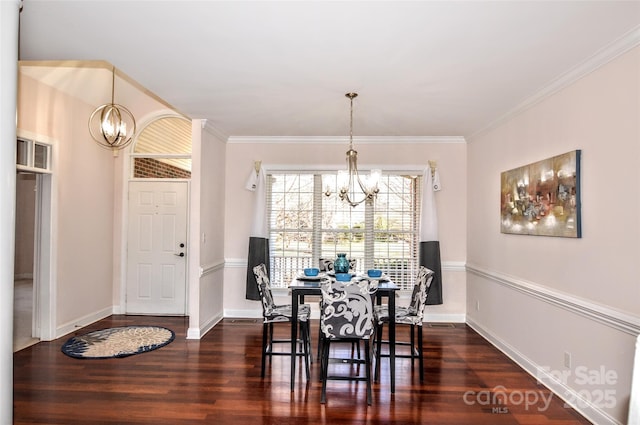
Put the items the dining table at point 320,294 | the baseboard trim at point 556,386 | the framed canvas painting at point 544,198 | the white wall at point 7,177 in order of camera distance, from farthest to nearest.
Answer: the dining table at point 320,294 < the framed canvas painting at point 544,198 < the baseboard trim at point 556,386 < the white wall at point 7,177

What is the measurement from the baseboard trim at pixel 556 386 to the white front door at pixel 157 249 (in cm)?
419

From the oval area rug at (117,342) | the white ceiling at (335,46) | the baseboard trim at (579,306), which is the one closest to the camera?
the white ceiling at (335,46)

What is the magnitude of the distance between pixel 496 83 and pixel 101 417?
4.06 meters

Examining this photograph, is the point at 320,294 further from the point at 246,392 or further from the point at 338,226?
the point at 338,226

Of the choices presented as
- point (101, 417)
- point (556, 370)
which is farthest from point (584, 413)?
point (101, 417)

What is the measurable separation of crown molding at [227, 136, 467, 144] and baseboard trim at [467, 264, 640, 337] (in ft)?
6.97

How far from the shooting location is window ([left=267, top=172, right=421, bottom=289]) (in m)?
5.64

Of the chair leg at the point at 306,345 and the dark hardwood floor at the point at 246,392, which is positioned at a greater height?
the chair leg at the point at 306,345

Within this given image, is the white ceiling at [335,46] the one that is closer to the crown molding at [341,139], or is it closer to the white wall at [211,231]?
the white wall at [211,231]

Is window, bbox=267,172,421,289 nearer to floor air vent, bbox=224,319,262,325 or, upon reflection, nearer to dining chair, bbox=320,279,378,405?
floor air vent, bbox=224,319,262,325

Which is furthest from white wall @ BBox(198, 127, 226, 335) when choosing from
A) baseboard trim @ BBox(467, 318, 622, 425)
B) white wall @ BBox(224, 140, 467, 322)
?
baseboard trim @ BBox(467, 318, 622, 425)

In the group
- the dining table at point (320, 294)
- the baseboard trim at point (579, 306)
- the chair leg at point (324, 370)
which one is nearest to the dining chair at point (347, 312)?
the chair leg at point (324, 370)

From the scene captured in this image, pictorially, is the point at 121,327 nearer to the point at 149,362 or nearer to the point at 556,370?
the point at 149,362

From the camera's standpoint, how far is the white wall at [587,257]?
2.48m
